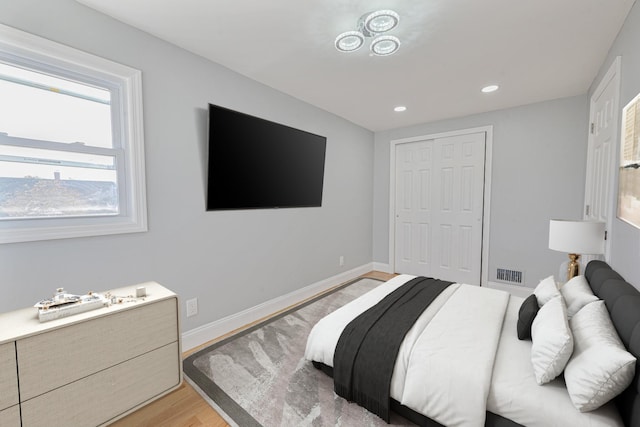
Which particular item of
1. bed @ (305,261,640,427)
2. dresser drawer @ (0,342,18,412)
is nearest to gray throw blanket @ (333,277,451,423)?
bed @ (305,261,640,427)

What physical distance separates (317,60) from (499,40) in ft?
4.53

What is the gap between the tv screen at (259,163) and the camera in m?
2.40

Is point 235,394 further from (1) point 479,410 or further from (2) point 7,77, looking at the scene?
(2) point 7,77

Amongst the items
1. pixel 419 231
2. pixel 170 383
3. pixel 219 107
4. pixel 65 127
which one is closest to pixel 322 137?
pixel 219 107

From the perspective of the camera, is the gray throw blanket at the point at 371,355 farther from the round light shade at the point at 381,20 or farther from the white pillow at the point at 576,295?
the round light shade at the point at 381,20

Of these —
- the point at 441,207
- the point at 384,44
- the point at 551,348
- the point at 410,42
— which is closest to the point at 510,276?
the point at 441,207

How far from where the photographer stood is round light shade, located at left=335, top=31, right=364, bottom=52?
181 cm

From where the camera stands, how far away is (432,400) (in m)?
1.35

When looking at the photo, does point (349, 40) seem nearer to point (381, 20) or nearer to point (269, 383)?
point (381, 20)

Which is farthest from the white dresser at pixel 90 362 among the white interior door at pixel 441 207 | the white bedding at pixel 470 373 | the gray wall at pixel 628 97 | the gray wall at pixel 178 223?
the white interior door at pixel 441 207

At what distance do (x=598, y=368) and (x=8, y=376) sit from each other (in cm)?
246

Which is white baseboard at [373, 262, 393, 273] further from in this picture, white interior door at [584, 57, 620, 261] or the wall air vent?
white interior door at [584, 57, 620, 261]

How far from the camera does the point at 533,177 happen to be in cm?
338

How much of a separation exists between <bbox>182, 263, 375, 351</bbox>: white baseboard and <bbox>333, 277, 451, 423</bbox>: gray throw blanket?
51.6 inches
